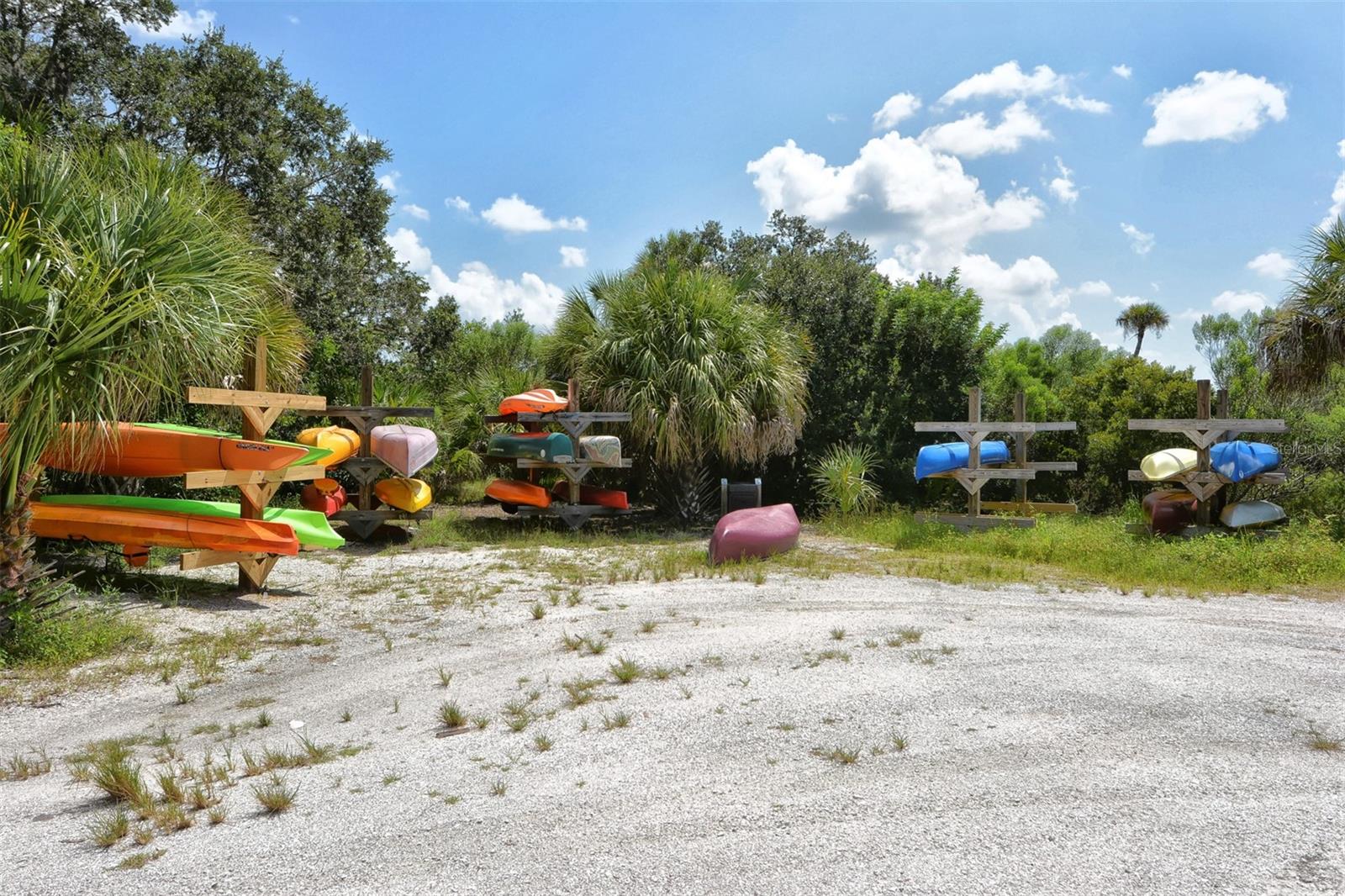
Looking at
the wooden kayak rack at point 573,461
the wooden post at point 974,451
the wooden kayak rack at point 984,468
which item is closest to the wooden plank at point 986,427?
the wooden kayak rack at point 984,468

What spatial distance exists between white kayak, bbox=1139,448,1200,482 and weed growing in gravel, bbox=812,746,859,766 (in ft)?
31.4

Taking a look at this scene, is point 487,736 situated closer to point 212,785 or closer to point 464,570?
point 212,785

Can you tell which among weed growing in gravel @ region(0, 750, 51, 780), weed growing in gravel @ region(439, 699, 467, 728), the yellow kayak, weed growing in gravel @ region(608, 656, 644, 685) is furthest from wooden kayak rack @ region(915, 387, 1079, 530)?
weed growing in gravel @ region(0, 750, 51, 780)

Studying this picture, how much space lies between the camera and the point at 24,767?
4.10m

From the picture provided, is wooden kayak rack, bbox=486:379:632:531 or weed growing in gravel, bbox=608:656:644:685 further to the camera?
wooden kayak rack, bbox=486:379:632:531

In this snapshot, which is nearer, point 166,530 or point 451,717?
point 451,717

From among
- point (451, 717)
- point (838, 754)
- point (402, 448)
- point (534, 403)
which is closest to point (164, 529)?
point (402, 448)

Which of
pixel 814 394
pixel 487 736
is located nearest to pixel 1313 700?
pixel 487 736

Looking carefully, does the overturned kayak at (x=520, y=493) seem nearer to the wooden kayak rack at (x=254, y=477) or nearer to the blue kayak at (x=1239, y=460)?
the wooden kayak rack at (x=254, y=477)

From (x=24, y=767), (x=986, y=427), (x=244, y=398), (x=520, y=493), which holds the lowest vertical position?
(x=24, y=767)

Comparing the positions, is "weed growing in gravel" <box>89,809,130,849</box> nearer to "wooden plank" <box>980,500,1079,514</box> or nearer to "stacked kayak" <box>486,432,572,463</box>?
"stacked kayak" <box>486,432,572,463</box>

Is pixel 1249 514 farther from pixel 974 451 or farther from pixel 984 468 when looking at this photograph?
pixel 974 451

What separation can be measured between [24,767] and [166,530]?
Answer: 4.14 m

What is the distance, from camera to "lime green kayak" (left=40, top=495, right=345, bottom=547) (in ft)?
26.4
